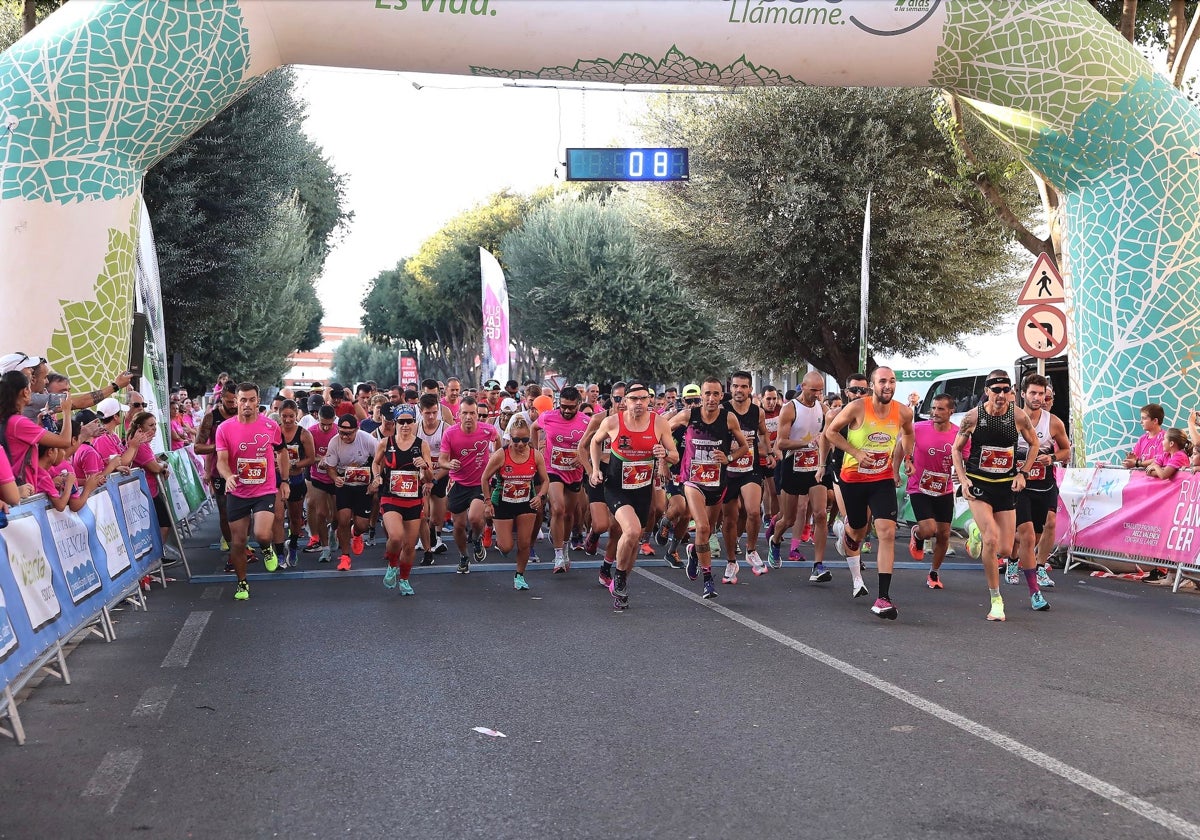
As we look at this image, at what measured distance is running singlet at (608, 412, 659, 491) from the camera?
10.1 meters

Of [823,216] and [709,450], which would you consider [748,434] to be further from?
[823,216]

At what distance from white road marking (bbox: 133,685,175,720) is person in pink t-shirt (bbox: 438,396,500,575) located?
5249 mm

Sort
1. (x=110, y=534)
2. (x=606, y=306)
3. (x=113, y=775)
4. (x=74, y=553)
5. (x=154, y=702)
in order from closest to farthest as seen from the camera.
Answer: (x=113, y=775) < (x=154, y=702) < (x=74, y=553) < (x=110, y=534) < (x=606, y=306)

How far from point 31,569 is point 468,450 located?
5.75m

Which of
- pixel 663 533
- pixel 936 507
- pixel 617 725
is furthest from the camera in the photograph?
pixel 663 533

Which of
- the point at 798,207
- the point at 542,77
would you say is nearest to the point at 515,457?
the point at 542,77

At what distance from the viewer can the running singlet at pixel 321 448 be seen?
13062mm

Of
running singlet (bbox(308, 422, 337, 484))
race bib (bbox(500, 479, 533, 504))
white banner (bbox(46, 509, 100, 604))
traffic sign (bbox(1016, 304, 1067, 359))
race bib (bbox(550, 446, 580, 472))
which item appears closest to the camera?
white banner (bbox(46, 509, 100, 604))

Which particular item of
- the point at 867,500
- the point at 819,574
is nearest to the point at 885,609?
the point at 867,500

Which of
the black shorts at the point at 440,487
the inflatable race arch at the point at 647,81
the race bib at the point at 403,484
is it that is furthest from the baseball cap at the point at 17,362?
the black shorts at the point at 440,487

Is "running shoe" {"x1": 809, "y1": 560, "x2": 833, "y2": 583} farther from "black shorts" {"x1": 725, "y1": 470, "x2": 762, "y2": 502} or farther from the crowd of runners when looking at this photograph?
"black shorts" {"x1": 725, "y1": 470, "x2": 762, "y2": 502}

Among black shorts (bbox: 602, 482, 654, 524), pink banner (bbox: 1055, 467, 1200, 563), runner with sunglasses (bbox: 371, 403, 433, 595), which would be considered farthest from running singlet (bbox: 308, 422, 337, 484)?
pink banner (bbox: 1055, 467, 1200, 563)

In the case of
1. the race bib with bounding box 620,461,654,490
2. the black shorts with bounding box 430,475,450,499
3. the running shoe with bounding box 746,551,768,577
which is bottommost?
the running shoe with bounding box 746,551,768,577

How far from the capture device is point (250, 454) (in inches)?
428
